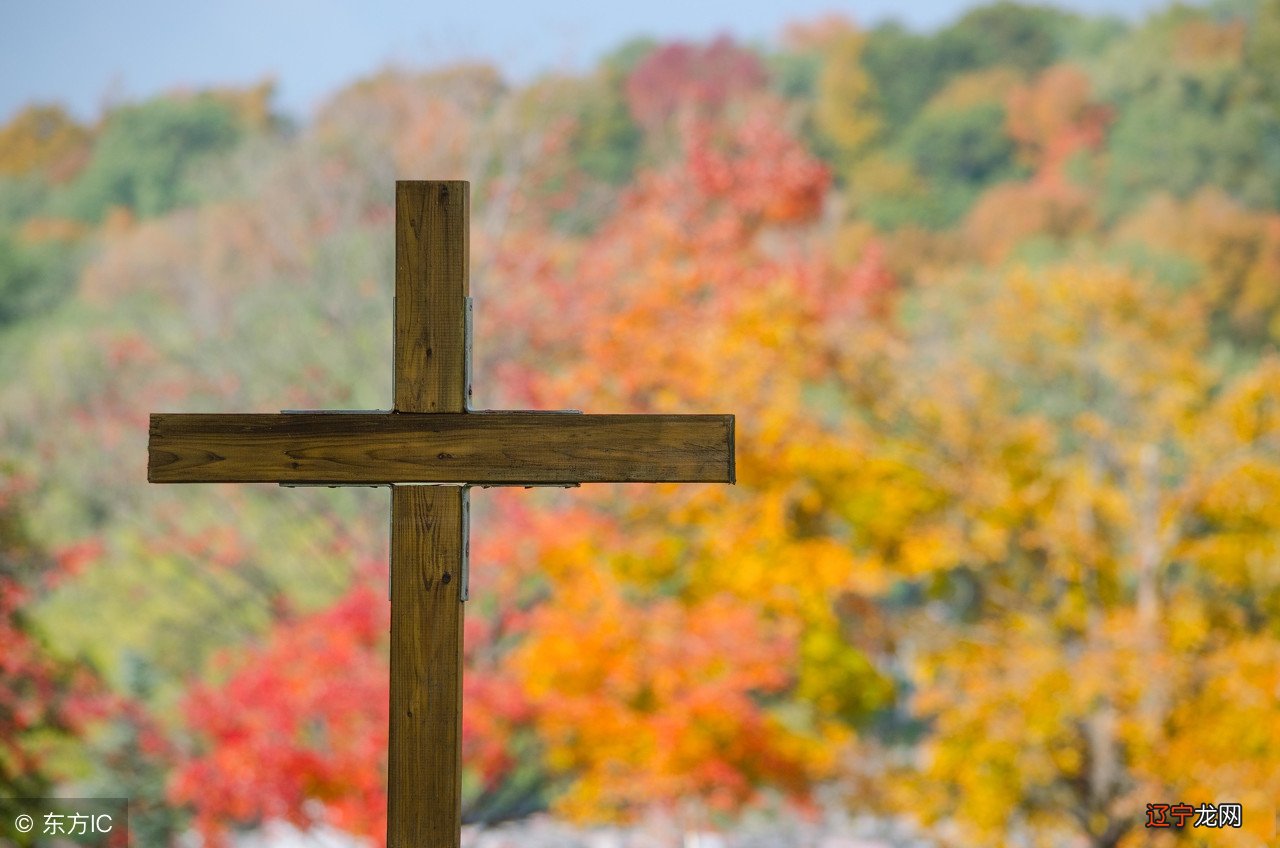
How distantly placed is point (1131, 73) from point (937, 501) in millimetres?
6933

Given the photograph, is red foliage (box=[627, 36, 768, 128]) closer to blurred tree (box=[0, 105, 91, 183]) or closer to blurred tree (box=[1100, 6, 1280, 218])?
blurred tree (box=[1100, 6, 1280, 218])

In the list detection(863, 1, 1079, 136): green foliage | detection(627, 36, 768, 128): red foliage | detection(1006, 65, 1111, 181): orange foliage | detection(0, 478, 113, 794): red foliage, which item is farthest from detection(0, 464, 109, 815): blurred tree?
detection(1006, 65, 1111, 181): orange foliage

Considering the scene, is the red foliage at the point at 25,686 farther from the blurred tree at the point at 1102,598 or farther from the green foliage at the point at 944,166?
the green foliage at the point at 944,166

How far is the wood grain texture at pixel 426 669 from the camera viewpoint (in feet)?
5.76

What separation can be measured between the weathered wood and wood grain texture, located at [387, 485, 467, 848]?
0.17 ft

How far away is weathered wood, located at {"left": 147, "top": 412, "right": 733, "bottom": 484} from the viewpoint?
1.78 m

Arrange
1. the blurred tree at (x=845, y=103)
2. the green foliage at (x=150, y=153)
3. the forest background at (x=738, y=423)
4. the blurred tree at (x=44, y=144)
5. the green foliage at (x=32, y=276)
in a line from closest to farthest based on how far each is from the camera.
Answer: the forest background at (x=738, y=423), the green foliage at (x=32, y=276), the green foliage at (x=150, y=153), the blurred tree at (x=44, y=144), the blurred tree at (x=845, y=103)

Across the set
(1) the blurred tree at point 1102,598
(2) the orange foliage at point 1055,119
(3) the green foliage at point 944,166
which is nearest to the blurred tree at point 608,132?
(3) the green foliage at point 944,166

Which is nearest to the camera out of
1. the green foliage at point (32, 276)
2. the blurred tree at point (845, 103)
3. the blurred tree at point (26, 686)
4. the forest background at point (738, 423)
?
the forest background at point (738, 423)

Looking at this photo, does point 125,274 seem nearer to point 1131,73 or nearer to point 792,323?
point 792,323

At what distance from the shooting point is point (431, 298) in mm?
1824

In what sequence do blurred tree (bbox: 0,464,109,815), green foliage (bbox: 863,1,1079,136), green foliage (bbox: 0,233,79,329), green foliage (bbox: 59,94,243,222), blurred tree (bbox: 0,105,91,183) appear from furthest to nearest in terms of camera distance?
1. green foliage (bbox: 863,1,1079,136)
2. blurred tree (bbox: 0,105,91,183)
3. green foliage (bbox: 59,94,243,222)
4. green foliage (bbox: 0,233,79,329)
5. blurred tree (bbox: 0,464,109,815)

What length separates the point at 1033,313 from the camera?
720cm

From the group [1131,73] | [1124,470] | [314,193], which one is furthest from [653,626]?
[1131,73]
